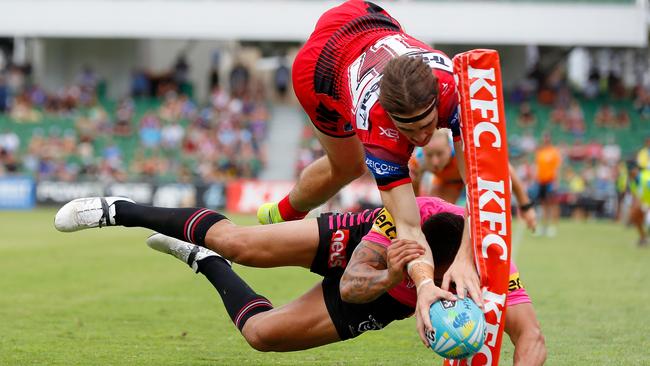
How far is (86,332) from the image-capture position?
8227 millimetres

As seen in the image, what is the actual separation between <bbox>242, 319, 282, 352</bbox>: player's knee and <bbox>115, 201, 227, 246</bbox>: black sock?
2.35 feet

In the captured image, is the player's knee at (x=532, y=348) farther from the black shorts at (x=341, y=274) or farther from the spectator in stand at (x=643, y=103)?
the spectator in stand at (x=643, y=103)

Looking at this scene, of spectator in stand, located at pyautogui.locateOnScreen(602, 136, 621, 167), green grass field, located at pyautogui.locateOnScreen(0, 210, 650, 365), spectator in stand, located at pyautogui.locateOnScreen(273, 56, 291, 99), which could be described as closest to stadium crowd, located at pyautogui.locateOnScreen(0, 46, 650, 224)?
spectator in stand, located at pyautogui.locateOnScreen(602, 136, 621, 167)

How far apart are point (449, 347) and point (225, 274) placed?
2364 mm

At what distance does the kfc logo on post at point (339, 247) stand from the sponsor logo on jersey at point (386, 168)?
82 cm

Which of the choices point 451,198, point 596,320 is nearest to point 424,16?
point 451,198

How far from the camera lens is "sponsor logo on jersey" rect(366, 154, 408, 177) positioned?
5773 millimetres

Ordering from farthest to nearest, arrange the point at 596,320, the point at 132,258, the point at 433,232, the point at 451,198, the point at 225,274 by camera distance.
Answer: the point at 132,258
the point at 451,198
the point at 596,320
the point at 225,274
the point at 433,232

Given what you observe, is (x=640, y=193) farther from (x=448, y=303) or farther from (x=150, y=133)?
A: (x=150, y=133)

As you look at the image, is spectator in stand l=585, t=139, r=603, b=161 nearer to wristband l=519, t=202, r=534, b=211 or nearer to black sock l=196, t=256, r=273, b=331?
wristband l=519, t=202, r=534, b=211

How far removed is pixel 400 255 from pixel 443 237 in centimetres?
55

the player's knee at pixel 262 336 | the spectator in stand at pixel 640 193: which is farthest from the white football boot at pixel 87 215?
the spectator in stand at pixel 640 193

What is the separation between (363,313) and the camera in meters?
6.23

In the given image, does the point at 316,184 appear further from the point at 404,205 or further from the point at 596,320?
the point at 596,320
